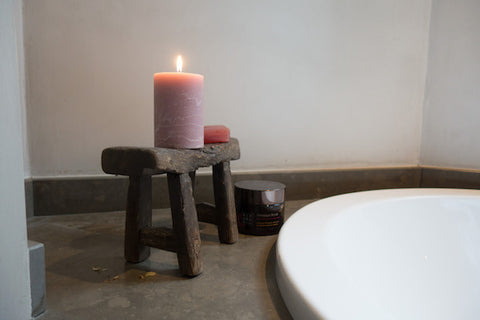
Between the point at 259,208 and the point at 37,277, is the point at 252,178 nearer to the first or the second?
the point at 259,208

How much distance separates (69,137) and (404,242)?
0.82 meters

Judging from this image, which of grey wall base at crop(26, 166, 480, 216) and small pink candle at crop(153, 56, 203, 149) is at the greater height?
small pink candle at crop(153, 56, 203, 149)

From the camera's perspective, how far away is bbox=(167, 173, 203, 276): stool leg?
532mm

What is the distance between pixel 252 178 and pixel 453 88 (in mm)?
717

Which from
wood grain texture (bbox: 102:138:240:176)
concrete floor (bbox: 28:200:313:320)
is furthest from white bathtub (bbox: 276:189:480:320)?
wood grain texture (bbox: 102:138:240:176)

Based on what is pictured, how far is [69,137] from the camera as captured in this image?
0.85 metres

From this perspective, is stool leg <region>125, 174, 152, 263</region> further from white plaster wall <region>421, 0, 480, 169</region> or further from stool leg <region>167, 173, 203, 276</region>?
white plaster wall <region>421, 0, 480, 169</region>

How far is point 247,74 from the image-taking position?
3.22 ft

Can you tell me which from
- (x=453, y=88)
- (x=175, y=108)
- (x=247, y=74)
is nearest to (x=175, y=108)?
(x=175, y=108)

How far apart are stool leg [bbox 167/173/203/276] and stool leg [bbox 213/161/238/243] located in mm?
146

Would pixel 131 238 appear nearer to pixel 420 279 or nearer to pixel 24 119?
pixel 24 119

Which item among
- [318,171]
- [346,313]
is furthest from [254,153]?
[346,313]

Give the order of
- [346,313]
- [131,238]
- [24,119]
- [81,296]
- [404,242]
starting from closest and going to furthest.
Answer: [346,313], [81,296], [131,238], [404,242], [24,119]

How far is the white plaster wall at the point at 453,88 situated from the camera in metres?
1.03
